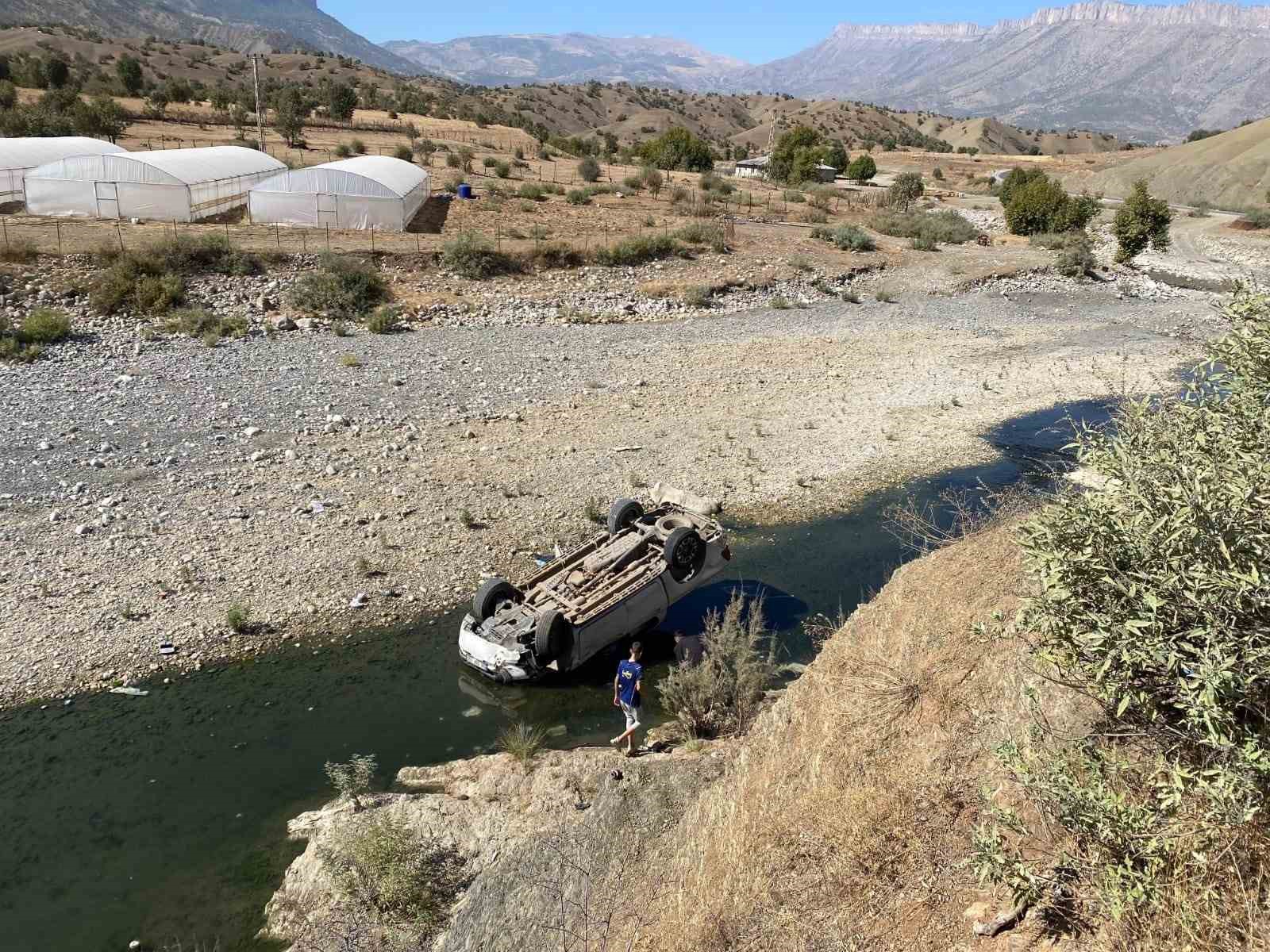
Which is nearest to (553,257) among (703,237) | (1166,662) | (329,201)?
(703,237)

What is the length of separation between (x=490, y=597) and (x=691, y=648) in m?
3.11

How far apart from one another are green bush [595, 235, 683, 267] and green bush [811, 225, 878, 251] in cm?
906

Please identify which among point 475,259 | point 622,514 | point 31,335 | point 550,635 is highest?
point 475,259

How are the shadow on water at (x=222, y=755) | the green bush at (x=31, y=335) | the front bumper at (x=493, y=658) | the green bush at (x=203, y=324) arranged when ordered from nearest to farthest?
the shadow on water at (x=222, y=755)
the front bumper at (x=493, y=658)
the green bush at (x=31, y=335)
the green bush at (x=203, y=324)

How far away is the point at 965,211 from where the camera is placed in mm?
58938

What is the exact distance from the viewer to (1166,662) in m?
4.26

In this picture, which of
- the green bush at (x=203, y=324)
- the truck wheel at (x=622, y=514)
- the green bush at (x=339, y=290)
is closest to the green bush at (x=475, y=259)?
the green bush at (x=339, y=290)

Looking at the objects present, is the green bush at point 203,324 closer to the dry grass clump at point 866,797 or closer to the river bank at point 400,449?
the river bank at point 400,449

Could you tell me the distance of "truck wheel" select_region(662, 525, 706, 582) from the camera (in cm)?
1268

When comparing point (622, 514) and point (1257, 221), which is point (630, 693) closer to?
point (622, 514)

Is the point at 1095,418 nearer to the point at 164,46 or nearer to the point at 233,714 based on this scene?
the point at 233,714

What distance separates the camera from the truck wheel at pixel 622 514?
1388 centimetres

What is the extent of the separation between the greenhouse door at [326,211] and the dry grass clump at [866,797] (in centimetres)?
3066

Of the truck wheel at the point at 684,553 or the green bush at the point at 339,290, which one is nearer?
the truck wheel at the point at 684,553
